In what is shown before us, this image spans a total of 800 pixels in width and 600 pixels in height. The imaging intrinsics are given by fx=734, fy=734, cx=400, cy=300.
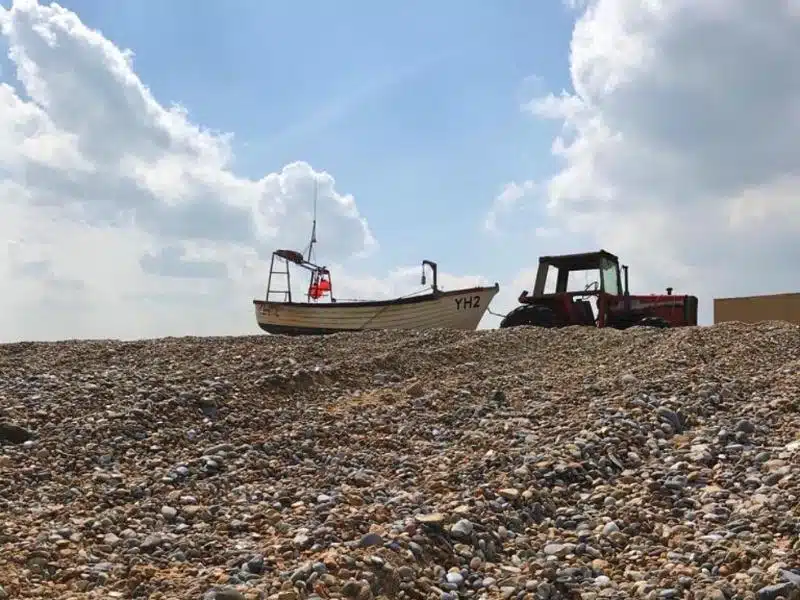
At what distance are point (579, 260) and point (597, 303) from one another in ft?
3.78

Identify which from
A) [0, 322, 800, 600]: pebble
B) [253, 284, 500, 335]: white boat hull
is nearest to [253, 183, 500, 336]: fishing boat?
[253, 284, 500, 335]: white boat hull

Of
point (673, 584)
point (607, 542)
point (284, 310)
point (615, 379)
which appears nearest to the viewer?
point (673, 584)

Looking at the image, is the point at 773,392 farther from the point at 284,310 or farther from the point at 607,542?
the point at 284,310

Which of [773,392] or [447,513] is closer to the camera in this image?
[447,513]

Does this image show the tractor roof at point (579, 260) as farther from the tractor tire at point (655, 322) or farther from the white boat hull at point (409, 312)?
the white boat hull at point (409, 312)

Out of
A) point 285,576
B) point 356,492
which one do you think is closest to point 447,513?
point 356,492

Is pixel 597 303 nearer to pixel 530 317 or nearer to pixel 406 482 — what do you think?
pixel 530 317

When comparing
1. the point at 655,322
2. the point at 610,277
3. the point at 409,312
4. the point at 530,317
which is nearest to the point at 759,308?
the point at 655,322

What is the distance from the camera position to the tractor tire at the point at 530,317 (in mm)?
17969

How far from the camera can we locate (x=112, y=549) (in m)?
4.79

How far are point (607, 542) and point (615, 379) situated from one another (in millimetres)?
4918

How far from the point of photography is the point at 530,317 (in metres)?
18.1

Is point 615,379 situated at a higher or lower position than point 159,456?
higher

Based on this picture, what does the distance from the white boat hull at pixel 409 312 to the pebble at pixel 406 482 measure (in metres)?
12.6
